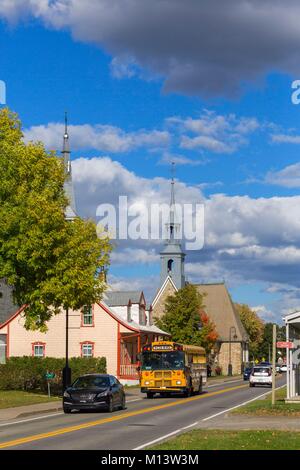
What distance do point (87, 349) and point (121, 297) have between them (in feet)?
22.8

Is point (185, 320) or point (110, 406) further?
point (185, 320)

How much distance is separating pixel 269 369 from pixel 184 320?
20.3 metres

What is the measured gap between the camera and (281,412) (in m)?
27.9

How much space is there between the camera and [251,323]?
14275cm

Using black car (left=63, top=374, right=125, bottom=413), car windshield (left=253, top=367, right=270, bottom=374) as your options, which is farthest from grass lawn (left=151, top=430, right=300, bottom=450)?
car windshield (left=253, top=367, right=270, bottom=374)

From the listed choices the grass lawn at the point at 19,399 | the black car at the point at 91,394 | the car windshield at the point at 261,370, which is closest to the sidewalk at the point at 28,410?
the grass lawn at the point at 19,399

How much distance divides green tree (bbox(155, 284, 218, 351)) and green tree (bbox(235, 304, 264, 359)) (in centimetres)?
5662

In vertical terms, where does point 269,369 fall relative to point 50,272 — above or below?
below

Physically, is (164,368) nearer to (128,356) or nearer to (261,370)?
(261,370)

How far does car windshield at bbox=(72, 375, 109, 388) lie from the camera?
31.1 m

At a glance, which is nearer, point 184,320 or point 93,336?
point 93,336

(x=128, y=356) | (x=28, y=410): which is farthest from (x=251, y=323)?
(x=28, y=410)
